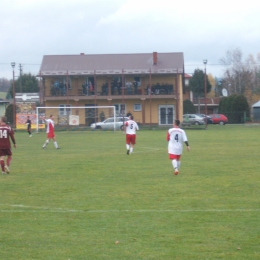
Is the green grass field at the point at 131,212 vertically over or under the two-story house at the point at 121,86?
under

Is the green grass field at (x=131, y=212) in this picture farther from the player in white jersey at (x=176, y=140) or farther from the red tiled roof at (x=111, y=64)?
the red tiled roof at (x=111, y=64)

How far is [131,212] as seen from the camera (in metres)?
10.7

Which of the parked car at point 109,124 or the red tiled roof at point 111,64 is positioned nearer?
the parked car at point 109,124

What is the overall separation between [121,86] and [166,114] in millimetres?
5874

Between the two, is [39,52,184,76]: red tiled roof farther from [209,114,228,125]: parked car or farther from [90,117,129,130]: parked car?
[209,114,228,125]: parked car

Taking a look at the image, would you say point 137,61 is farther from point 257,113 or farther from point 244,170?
point 244,170

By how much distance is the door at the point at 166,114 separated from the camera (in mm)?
→ 61062

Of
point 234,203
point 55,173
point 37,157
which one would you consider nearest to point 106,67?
point 37,157

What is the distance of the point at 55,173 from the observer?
17.6 m

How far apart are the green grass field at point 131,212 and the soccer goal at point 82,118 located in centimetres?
3484

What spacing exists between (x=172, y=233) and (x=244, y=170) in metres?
9.21

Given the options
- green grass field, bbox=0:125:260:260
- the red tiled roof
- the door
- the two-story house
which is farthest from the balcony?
green grass field, bbox=0:125:260:260

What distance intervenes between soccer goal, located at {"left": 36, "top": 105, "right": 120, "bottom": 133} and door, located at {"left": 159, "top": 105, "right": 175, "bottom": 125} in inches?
262

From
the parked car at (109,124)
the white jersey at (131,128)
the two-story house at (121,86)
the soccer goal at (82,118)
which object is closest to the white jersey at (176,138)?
the white jersey at (131,128)
